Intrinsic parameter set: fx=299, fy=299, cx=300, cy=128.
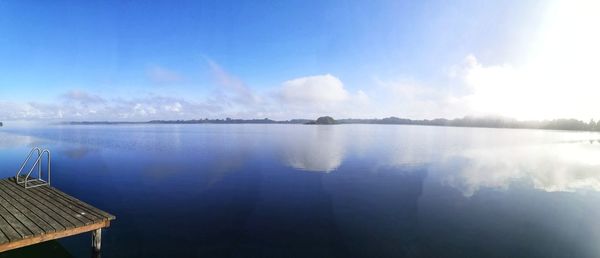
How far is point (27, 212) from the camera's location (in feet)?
35.6

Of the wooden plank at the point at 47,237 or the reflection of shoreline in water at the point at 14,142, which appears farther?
the reflection of shoreline in water at the point at 14,142

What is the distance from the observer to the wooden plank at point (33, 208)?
967 cm

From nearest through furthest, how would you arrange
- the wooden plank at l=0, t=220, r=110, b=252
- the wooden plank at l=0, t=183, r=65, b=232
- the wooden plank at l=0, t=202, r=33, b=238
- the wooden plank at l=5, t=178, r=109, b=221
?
the wooden plank at l=0, t=220, r=110, b=252, the wooden plank at l=0, t=202, r=33, b=238, the wooden plank at l=0, t=183, r=65, b=232, the wooden plank at l=5, t=178, r=109, b=221

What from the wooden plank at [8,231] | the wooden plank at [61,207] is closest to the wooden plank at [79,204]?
the wooden plank at [61,207]

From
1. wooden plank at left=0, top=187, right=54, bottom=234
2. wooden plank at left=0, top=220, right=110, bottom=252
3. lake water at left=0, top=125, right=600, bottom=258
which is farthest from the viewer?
lake water at left=0, top=125, right=600, bottom=258

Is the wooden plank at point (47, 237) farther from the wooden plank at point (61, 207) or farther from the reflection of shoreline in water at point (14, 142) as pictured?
the reflection of shoreline in water at point (14, 142)

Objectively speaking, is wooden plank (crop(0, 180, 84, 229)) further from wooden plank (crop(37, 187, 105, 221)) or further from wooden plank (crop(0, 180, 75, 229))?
wooden plank (crop(37, 187, 105, 221))

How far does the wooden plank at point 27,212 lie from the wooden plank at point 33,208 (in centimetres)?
7

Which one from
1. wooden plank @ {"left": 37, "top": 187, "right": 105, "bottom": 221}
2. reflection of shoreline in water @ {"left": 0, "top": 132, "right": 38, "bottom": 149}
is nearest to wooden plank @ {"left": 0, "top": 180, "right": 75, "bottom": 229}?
wooden plank @ {"left": 37, "top": 187, "right": 105, "bottom": 221}

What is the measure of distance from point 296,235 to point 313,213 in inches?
119

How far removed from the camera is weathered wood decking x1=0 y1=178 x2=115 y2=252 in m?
8.98

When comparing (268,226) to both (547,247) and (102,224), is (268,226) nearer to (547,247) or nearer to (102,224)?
(102,224)

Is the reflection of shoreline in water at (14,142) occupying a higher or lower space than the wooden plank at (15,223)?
lower

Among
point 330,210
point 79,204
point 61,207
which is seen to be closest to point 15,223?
point 61,207
